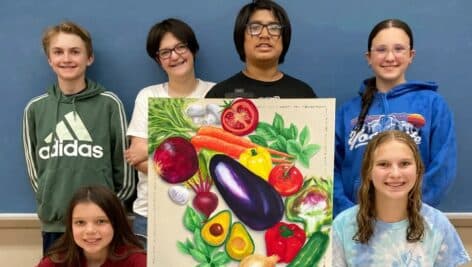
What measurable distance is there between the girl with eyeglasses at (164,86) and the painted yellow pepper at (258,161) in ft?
2.29

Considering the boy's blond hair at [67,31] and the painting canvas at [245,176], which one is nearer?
the painting canvas at [245,176]

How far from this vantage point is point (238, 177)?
1.27m

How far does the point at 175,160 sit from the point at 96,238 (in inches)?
15.1

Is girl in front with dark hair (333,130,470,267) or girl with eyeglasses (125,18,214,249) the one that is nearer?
girl in front with dark hair (333,130,470,267)

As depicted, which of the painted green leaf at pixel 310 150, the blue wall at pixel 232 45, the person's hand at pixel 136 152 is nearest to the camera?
the painted green leaf at pixel 310 150

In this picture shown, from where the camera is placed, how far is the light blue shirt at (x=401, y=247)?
1413 mm

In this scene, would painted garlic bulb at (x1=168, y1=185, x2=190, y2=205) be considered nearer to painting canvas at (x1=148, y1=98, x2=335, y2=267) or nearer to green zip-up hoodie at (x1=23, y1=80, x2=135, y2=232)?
painting canvas at (x1=148, y1=98, x2=335, y2=267)

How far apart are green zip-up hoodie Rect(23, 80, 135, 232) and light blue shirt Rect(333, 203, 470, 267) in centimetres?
90

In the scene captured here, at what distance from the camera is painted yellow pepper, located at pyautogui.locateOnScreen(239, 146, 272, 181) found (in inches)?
49.9

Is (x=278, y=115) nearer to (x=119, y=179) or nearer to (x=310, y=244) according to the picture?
(x=310, y=244)

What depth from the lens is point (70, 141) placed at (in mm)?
1934

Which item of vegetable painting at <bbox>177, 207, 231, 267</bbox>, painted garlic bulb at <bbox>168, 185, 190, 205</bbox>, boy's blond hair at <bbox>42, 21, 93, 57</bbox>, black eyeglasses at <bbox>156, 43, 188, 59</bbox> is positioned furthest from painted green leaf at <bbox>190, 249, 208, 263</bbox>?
boy's blond hair at <bbox>42, 21, 93, 57</bbox>

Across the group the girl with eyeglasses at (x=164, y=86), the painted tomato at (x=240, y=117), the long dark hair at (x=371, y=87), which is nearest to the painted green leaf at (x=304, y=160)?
the painted tomato at (x=240, y=117)

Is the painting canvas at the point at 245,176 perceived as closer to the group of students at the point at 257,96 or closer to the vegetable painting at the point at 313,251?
the vegetable painting at the point at 313,251
